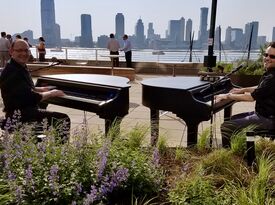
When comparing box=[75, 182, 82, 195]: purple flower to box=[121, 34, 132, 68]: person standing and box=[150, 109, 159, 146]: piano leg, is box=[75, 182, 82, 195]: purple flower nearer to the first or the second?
box=[150, 109, 159, 146]: piano leg

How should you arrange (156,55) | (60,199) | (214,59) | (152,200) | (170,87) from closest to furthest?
1. (60,199)
2. (152,200)
3. (170,87)
4. (214,59)
5. (156,55)

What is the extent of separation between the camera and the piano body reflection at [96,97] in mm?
3934

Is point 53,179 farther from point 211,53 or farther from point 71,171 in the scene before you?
point 211,53

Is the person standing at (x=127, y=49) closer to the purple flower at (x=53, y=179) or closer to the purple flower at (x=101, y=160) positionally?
the purple flower at (x=101, y=160)

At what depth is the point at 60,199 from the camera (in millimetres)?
1841

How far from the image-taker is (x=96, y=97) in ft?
14.1

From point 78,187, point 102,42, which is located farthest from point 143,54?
point 78,187

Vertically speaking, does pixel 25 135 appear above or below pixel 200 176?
above

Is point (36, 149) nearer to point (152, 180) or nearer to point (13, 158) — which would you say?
point (13, 158)

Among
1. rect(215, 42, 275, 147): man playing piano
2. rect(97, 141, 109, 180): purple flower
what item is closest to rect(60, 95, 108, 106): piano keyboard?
rect(215, 42, 275, 147): man playing piano

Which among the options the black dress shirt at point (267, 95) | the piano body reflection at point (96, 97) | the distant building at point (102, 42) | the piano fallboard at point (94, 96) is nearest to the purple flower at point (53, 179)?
the piano body reflection at point (96, 97)

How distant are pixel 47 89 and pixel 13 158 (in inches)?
98.3

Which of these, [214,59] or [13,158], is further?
[214,59]

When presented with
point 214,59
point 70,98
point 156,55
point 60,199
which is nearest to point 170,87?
point 70,98
